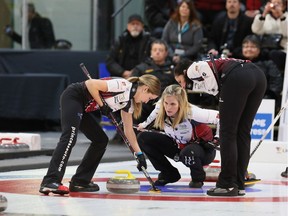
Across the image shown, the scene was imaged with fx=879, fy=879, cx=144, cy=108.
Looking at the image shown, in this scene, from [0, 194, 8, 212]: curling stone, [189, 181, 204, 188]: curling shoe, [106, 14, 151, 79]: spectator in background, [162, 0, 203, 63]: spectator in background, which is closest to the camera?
[0, 194, 8, 212]: curling stone

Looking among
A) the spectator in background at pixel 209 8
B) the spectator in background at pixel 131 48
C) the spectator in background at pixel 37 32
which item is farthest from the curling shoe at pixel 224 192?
the spectator in background at pixel 37 32

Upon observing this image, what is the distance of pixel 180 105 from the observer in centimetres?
820

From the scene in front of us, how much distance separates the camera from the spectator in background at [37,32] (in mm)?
15336

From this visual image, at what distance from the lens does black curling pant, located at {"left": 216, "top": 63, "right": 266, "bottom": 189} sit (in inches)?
294

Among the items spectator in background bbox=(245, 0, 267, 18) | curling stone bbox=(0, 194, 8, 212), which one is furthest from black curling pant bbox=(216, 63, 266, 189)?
spectator in background bbox=(245, 0, 267, 18)

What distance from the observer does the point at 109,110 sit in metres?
7.70

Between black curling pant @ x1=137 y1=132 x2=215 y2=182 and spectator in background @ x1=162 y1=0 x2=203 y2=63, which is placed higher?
spectator in background @ x1=162 y1=0 x2=203 y2=63

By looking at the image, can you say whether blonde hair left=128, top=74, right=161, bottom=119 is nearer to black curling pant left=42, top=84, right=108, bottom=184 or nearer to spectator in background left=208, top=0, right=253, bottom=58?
black curling pant left=42, top=84, right=108, bottom=184

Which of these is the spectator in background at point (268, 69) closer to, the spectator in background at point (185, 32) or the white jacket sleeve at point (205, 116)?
the spectator in background at point (185, 32)

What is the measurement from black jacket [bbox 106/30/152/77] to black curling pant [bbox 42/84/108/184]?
5920 mm

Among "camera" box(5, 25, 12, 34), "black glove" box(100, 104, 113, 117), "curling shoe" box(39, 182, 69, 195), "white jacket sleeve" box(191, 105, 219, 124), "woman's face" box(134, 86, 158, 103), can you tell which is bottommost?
"curling shoe" box(39, 182, 69, 195)

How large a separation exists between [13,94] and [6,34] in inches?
47.6

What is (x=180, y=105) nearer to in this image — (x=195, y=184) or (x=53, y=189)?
(x=195, y=184)

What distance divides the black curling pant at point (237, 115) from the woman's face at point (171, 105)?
0.70m
